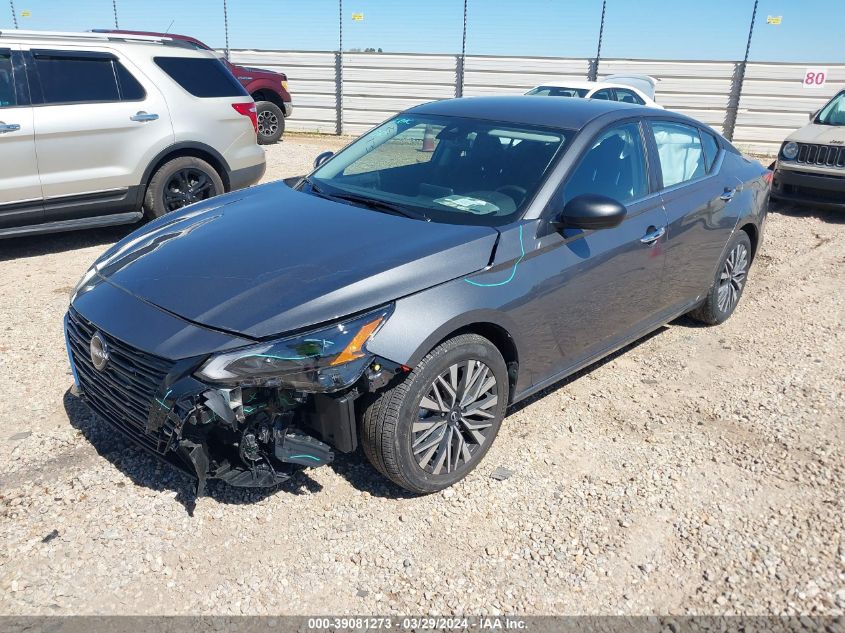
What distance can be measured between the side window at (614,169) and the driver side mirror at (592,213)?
0.14 meters

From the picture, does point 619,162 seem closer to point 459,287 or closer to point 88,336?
Answer: point 459,287

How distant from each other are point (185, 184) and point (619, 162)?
15.4ft

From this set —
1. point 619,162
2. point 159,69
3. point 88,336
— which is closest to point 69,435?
point 88,336

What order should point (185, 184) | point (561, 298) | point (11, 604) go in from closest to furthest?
point (11, 604)
point (561, 298)
point (185, 184)

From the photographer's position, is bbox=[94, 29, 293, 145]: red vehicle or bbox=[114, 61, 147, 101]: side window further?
bbox=[94, 29, 293, 145]: red vehicle

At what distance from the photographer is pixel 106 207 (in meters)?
6.46

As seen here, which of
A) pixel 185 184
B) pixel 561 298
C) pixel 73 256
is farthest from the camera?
pixel 185 184

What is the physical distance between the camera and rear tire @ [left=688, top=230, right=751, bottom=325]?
5.05 meters

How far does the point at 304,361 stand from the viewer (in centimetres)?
265

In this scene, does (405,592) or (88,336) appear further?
(88,336)

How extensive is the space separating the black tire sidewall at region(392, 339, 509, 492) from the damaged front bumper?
16 cm

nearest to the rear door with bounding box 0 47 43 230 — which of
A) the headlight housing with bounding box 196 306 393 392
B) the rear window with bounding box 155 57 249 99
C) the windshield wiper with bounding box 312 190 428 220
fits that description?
the rear window with bounding box 155 57 249 99

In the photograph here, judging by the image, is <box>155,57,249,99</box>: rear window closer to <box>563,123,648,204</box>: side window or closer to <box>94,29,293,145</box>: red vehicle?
<box>563,123,648,204</box>: side window

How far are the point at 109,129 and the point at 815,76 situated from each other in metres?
14.9
